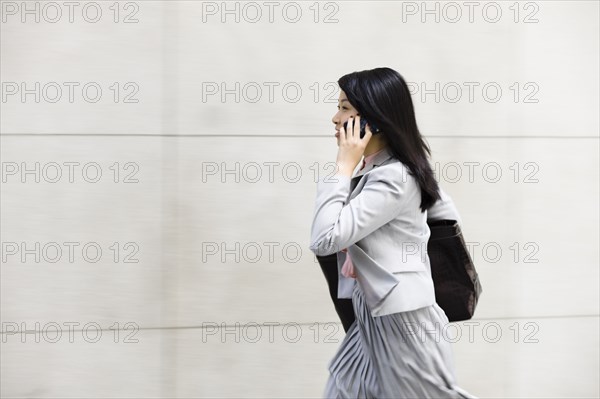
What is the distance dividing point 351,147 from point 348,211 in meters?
0.25

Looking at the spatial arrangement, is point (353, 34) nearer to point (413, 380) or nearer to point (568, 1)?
point (568, 1)

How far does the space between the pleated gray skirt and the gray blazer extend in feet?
0.23

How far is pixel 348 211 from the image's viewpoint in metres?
2.85

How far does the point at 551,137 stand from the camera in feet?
16.7

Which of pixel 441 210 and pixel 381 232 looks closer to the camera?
pixel 381 232

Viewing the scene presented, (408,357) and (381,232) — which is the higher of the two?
(381,232)

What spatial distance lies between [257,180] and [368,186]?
1932mm

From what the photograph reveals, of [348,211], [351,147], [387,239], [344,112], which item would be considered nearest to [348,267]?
[387,239]

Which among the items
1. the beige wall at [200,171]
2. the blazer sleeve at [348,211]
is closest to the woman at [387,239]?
the blazer sleeve at [348,211]

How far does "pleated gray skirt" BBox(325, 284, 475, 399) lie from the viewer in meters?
2.95

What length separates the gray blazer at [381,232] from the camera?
2.85 metres

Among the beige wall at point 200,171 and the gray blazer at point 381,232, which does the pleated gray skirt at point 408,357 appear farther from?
the beige wall at point 200,171

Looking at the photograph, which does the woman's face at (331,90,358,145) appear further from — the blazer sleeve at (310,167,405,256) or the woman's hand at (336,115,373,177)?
the blazer sleeve at (310,167,405,256)

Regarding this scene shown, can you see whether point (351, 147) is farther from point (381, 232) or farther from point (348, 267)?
point (348, 267)
